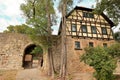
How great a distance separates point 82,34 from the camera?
18078 millimetres

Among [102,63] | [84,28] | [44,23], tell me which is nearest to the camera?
[102,63]

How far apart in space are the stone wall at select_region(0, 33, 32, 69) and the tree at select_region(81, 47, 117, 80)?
8518 mm

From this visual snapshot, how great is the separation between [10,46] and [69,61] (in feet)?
22.7

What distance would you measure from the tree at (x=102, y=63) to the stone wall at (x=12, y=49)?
852 centimetres

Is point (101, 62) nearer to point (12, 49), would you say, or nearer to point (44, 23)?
point (44, 23)

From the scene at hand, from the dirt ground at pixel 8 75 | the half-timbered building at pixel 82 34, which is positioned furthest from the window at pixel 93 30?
the dirt ground at pixel 8 75

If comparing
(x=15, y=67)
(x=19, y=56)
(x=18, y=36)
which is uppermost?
(x=18, y=36)

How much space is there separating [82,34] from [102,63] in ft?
24.4

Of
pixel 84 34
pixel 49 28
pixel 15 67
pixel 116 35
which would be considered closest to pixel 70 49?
pixel 84 34

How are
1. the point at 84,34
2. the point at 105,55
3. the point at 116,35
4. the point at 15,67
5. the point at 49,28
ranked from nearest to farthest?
the point at 105,55 → the point at 49,28 → the point at 15,67 → the point at 84,34 → the point at 116,35

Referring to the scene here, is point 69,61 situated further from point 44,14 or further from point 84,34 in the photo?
point 44,14

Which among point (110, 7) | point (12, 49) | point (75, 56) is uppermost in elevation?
point (110, 7)

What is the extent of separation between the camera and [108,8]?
15430 millimetres

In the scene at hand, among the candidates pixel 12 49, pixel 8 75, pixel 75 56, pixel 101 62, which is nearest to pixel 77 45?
pixel 75 56
